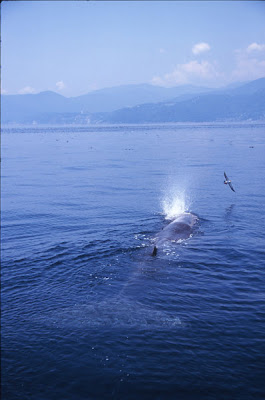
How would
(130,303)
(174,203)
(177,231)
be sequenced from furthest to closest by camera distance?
→ (174,203) < (177,231) < (130,303)

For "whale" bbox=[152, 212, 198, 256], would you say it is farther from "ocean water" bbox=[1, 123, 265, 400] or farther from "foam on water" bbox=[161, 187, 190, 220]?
"foam on water" bbox=[161, 187, 190, 220]

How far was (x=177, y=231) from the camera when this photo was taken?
30.2 metres

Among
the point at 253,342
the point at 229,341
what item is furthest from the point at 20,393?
the point at 253,342

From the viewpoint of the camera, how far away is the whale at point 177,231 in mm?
28200

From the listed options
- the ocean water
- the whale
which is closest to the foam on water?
the ocean water

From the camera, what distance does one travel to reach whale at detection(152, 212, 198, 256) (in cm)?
2820

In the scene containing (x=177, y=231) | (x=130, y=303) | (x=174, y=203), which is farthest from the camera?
(x=174, y=203)

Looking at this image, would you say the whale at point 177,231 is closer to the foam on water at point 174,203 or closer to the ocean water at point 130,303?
the ocean water at point 130,303

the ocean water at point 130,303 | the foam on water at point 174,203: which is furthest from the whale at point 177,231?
the foam on water at point 174,203

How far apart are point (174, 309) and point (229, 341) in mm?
3542

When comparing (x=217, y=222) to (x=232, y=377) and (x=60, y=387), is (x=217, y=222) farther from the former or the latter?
(x=60, y=387)

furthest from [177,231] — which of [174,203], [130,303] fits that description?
[174,203]

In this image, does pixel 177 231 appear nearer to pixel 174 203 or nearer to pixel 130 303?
pixel 130 303

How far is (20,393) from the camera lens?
39.9ft
